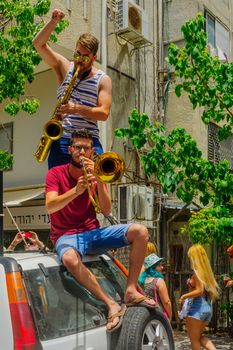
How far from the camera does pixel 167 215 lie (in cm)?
1487

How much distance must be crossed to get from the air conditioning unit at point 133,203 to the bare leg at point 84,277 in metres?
8.95

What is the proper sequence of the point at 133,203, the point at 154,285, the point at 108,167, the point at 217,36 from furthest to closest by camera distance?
1. the point at 217,36
2. the point at 133,203
3. the point at 154,285
4. the point at 108,167

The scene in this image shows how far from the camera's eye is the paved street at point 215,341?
1080cm

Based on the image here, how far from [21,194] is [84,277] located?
369 inches

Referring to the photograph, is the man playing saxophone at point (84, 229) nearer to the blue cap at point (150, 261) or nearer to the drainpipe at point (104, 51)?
the blue cap at point (150, 261)

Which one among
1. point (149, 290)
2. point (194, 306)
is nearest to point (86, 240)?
point (149, 290)

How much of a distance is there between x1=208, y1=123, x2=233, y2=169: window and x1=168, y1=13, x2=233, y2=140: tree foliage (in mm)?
6386

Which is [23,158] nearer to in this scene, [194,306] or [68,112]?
[194,306]

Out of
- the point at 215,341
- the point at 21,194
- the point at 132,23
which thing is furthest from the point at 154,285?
the point at 132,23

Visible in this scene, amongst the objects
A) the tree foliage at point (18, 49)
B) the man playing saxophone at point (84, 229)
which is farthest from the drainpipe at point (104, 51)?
the man playing saxophone at point (84, 229)

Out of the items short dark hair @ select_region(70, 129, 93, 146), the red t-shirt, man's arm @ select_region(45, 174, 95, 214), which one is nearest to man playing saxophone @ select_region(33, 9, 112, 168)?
short dark hair @ select_region(70, 129, 93, 146)

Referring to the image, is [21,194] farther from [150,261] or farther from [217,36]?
[217,36]

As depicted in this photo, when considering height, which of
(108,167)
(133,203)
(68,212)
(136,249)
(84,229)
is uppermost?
(133,203)

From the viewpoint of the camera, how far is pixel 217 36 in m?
16.7
